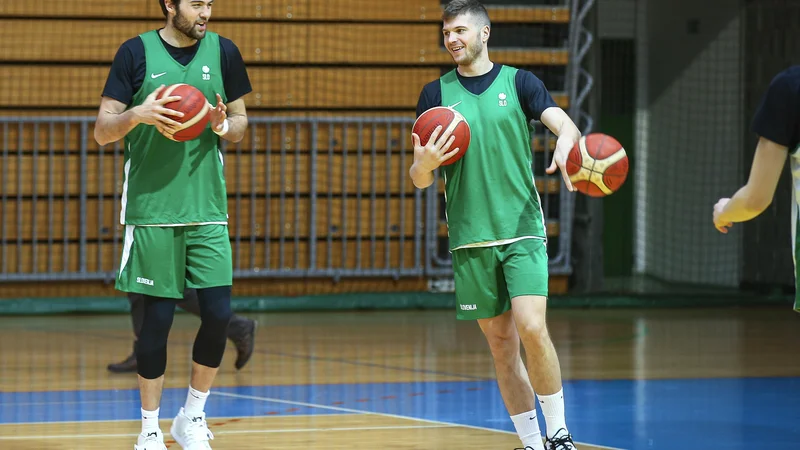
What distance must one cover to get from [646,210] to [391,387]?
7059 millimetres

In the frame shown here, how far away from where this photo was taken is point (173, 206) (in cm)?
477

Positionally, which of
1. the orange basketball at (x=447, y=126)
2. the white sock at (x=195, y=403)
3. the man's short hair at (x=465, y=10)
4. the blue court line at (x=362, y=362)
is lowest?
the blue court line at (x=362, y=362)

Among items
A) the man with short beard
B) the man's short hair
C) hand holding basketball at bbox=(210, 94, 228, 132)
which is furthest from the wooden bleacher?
the man's short hair

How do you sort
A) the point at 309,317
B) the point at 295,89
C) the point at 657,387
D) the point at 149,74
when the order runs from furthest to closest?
the point at 295,89 < the point at 309,317 < the point at 657,387 < the point at 149,74

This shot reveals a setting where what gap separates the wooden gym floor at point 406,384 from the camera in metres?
5.49

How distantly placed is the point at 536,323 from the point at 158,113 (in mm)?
1589

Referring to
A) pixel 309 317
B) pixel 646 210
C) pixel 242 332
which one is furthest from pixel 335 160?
pixel 242 332

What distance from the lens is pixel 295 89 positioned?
38.1ft

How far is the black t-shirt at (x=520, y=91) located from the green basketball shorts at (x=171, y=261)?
1004 millimetres

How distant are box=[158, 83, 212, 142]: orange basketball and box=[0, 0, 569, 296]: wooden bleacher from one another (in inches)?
267

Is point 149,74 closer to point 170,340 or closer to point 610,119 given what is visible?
point 170,340

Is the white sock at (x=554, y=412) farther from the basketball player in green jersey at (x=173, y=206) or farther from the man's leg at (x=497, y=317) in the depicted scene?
the basketball player in green jersey at (x=173, y=206)

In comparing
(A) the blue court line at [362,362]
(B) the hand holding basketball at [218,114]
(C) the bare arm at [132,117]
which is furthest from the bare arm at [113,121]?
(A) the blue court line at [362,362]

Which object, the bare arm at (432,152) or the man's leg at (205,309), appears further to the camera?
the man's leg at (205,309)
